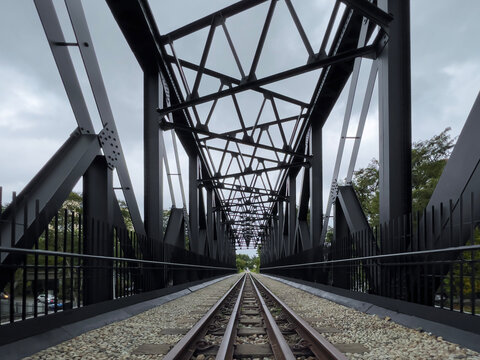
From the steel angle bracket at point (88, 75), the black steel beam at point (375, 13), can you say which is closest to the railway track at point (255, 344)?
the steel angle bracket at point (88, 75)

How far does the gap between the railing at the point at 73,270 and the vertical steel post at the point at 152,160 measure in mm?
1144

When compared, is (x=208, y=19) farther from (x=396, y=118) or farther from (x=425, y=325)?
(x=425, y=325)

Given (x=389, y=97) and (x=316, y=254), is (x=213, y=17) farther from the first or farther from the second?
(x=316, y=254)

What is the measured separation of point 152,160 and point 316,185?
7.56 metres

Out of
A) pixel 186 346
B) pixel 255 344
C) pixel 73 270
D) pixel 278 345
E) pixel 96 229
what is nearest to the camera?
pixel 186 346

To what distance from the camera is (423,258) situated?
532 cm

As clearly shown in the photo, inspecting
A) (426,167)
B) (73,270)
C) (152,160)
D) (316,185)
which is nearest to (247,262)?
(426,167)

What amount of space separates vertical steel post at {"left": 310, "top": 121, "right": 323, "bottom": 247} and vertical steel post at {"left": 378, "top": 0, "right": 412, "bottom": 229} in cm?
820

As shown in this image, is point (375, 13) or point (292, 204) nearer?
point (375, 13)

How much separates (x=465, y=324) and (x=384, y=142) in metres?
3.91

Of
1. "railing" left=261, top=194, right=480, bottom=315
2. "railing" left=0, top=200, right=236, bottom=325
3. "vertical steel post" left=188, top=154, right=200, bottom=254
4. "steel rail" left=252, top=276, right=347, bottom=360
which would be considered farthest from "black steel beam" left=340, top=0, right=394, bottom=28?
"vertical steel post" left=188, top=154, right=200, bottom=254

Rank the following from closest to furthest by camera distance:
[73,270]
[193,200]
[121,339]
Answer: [121,339] < [73,270] < [193,200]

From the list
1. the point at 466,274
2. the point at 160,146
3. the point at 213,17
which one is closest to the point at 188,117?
the point at 160,146

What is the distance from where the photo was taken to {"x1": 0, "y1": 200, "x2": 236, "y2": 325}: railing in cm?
400
